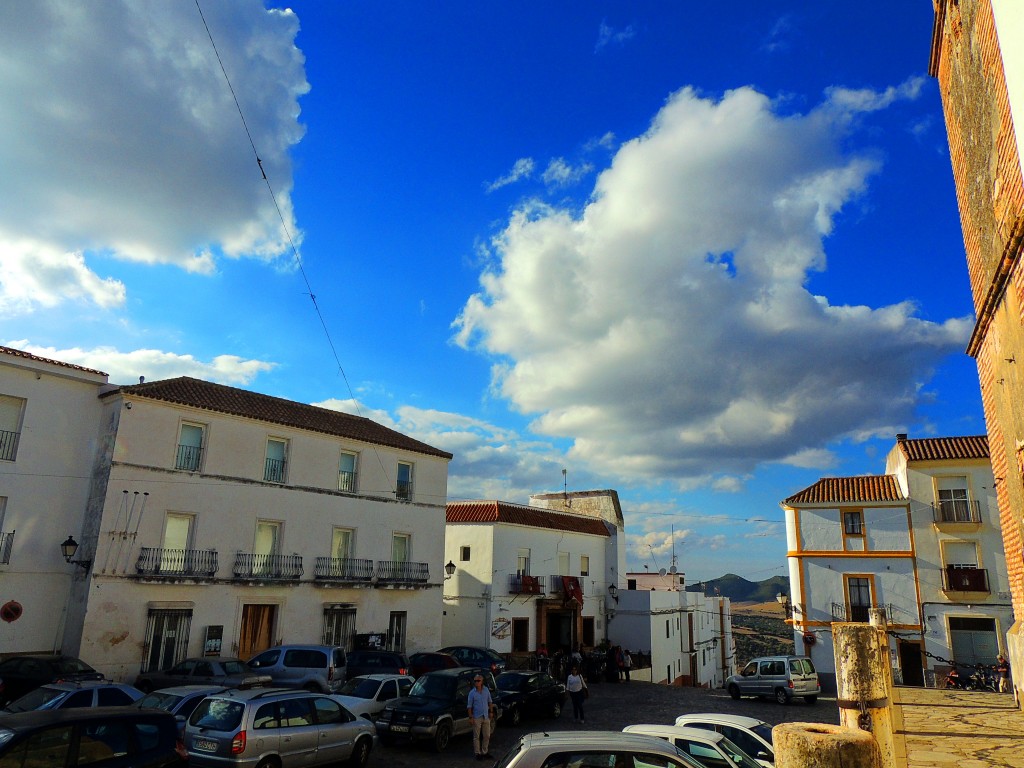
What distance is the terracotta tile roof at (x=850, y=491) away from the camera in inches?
1318

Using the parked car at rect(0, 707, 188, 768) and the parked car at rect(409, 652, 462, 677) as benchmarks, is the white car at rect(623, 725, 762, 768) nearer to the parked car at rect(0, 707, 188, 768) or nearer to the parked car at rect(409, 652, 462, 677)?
the parked car at rect(0, 707, 188, 768)

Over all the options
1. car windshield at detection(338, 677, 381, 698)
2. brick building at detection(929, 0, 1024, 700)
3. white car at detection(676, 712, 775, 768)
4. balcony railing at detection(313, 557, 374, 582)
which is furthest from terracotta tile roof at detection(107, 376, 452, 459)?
brick building at detection(929, 0, 1024, 700)

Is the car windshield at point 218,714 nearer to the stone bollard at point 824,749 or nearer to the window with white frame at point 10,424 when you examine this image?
the stone bollard at point 824,749

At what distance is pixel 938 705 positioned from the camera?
13.8 m

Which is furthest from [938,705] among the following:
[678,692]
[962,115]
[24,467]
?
[24,467]

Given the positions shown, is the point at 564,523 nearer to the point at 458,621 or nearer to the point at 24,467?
the point at 458,621

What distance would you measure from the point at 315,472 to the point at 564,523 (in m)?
16.3

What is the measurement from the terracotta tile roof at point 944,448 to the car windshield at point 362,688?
26623 mm

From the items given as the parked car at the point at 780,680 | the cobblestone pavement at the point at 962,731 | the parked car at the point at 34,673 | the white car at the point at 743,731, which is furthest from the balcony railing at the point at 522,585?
the white car at the point at 743,731

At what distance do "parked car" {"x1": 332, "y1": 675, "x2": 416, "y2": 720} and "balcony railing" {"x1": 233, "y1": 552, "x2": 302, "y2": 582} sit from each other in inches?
321

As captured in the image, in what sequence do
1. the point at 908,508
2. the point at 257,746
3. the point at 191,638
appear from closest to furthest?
the point at 257,746 < the point at 191,638 < the point at 908,508

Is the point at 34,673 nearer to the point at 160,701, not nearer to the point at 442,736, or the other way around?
the point at 160,701

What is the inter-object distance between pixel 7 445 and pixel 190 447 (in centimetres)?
540

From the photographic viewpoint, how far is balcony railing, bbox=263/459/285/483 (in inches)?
1088
